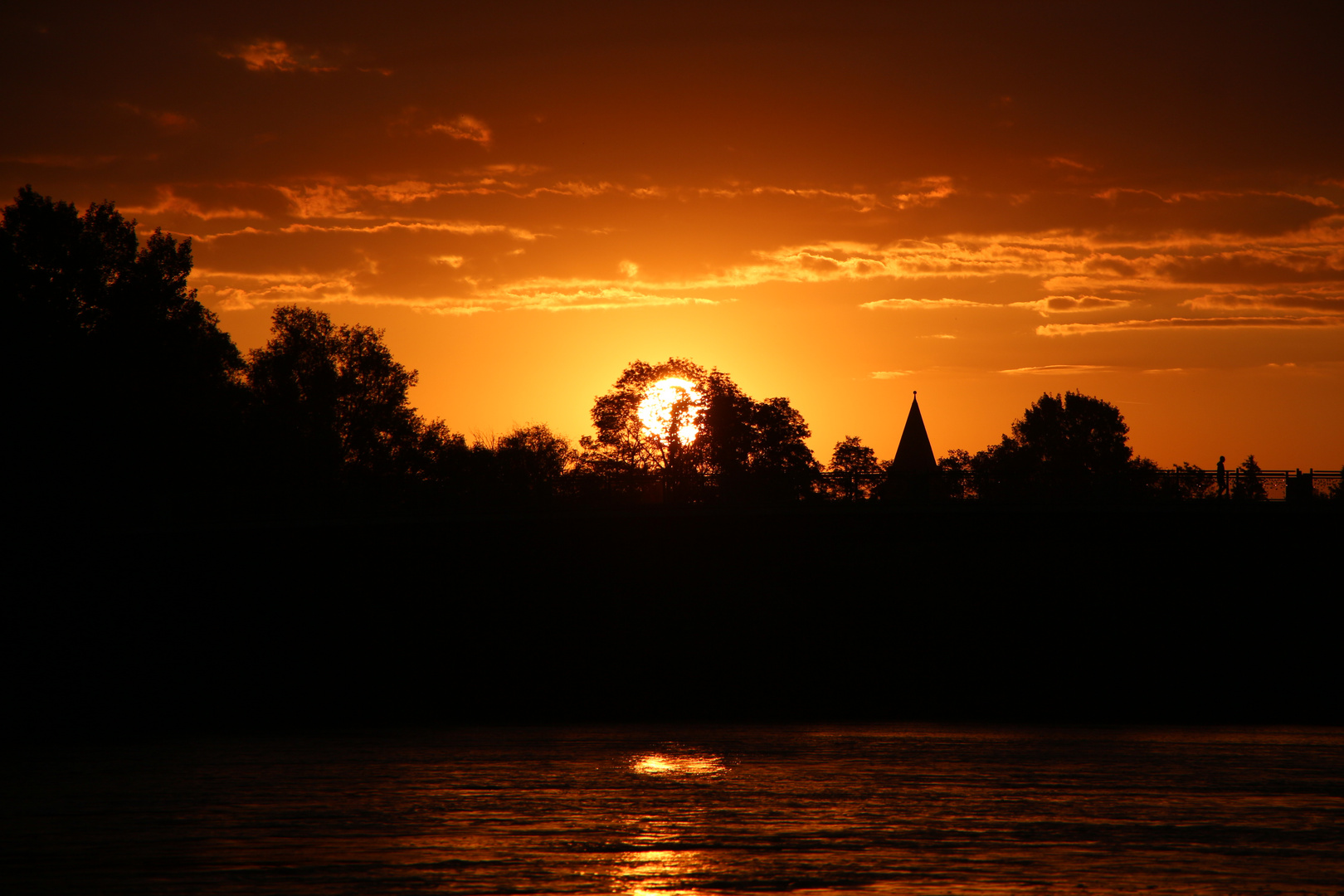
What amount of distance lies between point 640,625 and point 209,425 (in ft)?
72.4

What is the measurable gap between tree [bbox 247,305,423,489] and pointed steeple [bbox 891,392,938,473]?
63.7 meters

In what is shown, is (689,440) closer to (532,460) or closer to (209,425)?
(532,460)

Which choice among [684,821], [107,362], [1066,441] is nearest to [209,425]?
[107,362]

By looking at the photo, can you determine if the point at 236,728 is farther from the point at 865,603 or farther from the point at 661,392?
the point at 661,392

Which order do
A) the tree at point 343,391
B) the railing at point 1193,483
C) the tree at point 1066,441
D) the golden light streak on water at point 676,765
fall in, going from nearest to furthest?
1. the golden light streak on water at point 676,765
2. the railing at point 1193,483
3. the tree at point 343,391
4. the tree at point 1066,441

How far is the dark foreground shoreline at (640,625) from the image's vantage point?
146 feet

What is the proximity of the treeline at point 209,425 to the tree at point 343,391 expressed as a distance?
0.11 metres

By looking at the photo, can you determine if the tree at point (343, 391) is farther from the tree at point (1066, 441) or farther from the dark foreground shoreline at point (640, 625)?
the tree at point (1066, 441)

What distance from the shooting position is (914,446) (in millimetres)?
139375

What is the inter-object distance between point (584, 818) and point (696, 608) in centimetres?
3090

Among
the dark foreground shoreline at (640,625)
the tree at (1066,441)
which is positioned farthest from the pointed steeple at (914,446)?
the dark foreground shoreline at (640,625)

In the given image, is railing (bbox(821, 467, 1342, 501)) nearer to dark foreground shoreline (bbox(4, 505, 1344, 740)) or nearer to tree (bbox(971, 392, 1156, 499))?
dark foreground shoreline (bbox(4, 505, 1344, 740))

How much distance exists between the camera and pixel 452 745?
30703mm

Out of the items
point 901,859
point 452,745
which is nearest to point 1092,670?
point 452,745
